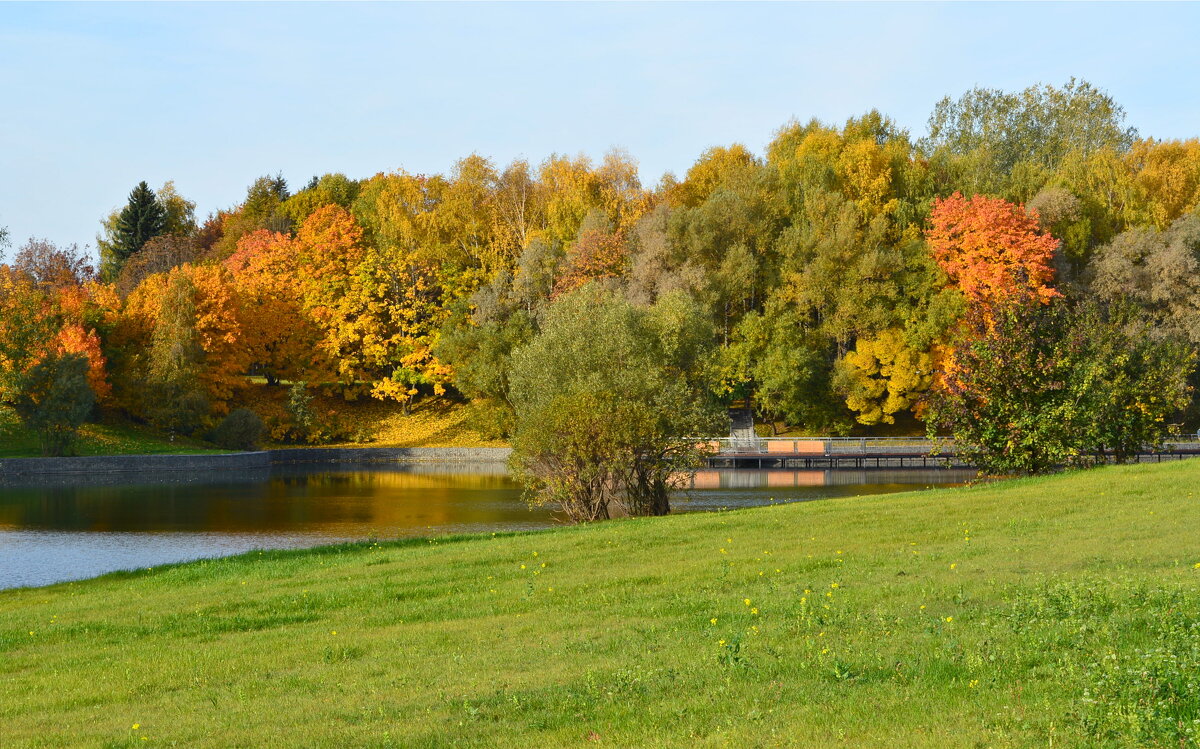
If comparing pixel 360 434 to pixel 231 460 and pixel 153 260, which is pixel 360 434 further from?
pixel 153 260

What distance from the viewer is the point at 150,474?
5059 centimetres

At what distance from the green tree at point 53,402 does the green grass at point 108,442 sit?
0.65 meters

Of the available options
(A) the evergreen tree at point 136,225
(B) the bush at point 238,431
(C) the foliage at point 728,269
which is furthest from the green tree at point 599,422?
(A) the evergreen tree at point 136,225

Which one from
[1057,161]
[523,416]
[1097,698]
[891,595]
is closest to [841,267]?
[1057,161]

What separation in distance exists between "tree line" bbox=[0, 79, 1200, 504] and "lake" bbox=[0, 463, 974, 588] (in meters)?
6.84

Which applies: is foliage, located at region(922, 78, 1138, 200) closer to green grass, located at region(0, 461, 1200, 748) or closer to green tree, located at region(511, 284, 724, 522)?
green tree, located at region(511, 284, 724, 522)

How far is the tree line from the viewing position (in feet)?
191

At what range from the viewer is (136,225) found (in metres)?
85.4

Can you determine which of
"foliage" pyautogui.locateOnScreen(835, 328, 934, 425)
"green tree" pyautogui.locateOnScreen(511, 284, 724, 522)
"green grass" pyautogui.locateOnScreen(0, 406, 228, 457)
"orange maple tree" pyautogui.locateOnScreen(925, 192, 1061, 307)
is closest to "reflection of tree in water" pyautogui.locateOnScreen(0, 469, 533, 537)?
"green tree" pyautogui.locateOnScreen(511, 284, 724, 522)

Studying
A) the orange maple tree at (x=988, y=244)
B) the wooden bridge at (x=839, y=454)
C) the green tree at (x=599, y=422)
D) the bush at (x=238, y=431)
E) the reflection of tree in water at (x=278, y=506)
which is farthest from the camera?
the bush at (x=238, y=431)

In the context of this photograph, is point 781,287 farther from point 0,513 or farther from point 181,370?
point 0,513

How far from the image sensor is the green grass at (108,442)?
51594 millimetres

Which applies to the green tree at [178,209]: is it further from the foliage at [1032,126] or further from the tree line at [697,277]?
the foliage at [1032,126]

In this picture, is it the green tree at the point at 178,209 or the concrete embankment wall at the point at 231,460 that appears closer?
the concrete embankment wall at the point at 231,460
